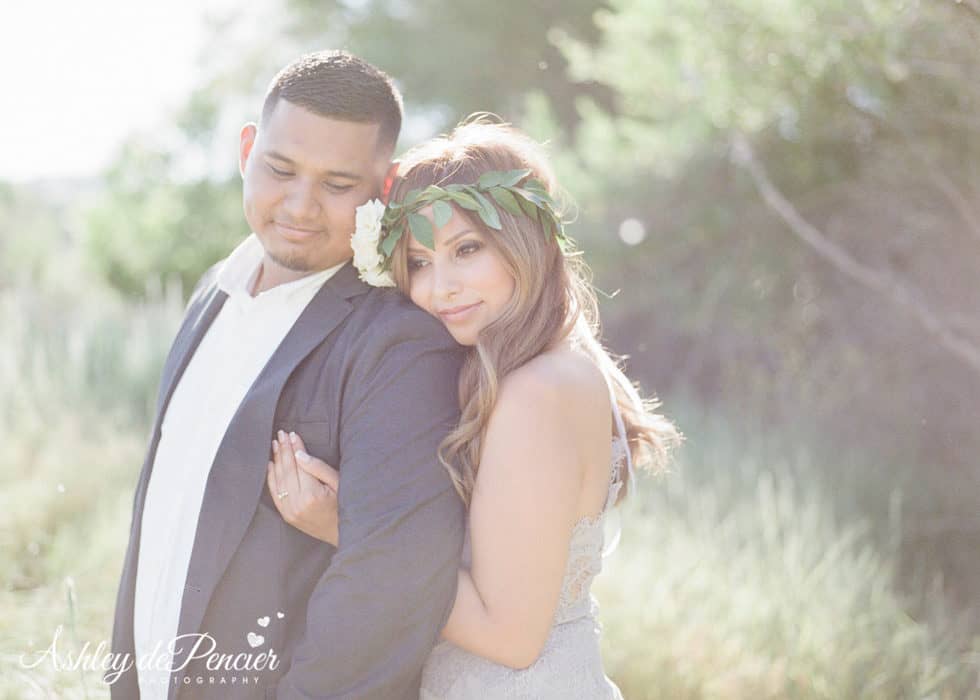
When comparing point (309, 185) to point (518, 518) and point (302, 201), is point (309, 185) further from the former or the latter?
point (518, 518)

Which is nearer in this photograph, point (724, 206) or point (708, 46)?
point (708, 46)

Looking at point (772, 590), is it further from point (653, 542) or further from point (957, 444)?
point (957, 444)

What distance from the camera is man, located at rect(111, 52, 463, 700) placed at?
7.50ft

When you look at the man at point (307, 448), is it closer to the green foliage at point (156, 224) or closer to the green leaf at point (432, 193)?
the green leaf at point (432, 193)

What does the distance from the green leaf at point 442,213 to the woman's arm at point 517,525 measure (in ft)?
1.59

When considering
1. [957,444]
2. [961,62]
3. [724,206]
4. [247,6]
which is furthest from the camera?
[247,6]

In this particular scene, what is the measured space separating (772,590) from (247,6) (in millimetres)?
14178

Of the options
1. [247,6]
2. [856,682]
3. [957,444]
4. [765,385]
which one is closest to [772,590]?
[856,682]

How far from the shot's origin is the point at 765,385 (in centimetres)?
1006

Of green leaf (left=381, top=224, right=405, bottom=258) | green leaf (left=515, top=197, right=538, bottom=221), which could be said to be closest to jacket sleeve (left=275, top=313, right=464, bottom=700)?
green leaf (left=381, top=224, right=405, bottom=258)

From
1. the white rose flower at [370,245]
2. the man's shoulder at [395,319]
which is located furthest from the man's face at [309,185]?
the man's shoulder at [395,319]

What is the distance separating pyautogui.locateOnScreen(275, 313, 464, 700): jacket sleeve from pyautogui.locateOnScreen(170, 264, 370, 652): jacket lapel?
230mm

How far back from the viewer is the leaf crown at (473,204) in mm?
2574

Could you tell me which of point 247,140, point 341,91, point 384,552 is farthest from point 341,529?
point 247,140
